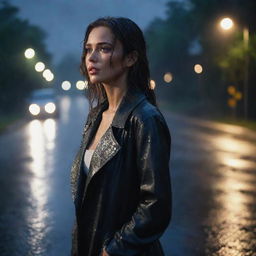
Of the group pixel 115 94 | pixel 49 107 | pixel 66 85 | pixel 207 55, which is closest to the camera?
pixel 115 94

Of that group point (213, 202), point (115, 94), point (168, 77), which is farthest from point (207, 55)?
point (115, 94)

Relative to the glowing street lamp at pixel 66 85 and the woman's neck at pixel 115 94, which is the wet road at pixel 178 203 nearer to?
Result: the woman's neck at pixel 115 94

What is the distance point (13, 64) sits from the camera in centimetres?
3906

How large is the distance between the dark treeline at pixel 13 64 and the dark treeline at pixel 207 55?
12.9 m

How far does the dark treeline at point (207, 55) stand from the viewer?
32.0 meters

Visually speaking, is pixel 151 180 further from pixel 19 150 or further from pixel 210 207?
pixel 19 150

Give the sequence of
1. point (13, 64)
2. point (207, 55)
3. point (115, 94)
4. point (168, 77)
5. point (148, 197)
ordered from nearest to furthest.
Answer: point (148, 197), point (115, 94), point (13, 64), point (207, 55), point (168, 77)

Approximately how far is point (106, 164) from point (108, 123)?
33cm

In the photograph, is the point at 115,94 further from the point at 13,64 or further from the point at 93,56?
the point at 13,64

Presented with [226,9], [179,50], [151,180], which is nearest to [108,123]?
[151,180]

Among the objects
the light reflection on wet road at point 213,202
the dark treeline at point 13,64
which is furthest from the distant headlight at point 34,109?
the light reflection on wet road at point 213,202

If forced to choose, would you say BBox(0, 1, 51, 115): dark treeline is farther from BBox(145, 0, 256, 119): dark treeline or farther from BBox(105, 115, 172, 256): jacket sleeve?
BBox(105, 115, 172, 256): jacket sleeve

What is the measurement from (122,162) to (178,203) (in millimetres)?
6074

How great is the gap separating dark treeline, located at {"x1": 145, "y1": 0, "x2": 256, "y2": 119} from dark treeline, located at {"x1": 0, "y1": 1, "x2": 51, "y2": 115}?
42.4 ft
